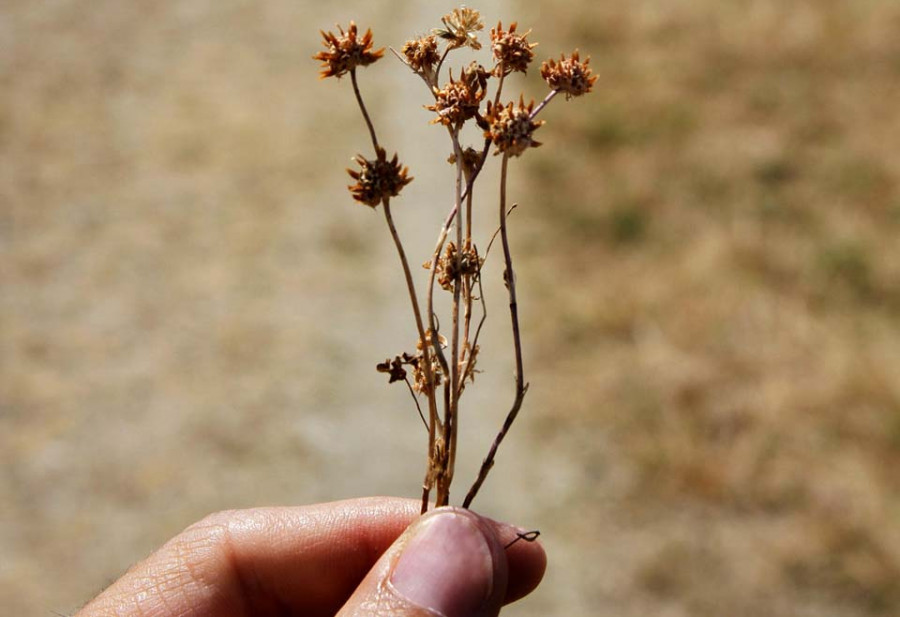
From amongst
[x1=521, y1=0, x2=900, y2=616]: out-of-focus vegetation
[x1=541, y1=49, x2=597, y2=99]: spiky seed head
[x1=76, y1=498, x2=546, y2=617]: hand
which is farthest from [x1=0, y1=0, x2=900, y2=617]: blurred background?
[x1=541, y1=49, x2=597, y2=99]: spiky seed head

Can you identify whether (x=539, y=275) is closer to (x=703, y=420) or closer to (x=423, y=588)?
(x=703, y=420)

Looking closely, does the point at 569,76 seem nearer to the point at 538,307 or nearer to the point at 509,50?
the point at 509,50

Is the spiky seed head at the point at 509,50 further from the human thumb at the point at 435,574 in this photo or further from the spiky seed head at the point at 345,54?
the human thumb at the point at 435,574

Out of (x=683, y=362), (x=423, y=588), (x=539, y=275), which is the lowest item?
(x=423, y=588)

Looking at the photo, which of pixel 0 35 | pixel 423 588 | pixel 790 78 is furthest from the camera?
pixel 0 35

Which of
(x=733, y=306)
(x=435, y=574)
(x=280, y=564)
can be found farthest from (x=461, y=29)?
(x=733, y=306)

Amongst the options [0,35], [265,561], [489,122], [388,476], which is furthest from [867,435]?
[0,35]

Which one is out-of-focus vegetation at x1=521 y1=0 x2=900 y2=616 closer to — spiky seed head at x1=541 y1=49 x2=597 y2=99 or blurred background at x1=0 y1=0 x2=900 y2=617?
blurred background at x1=0 y1=0 x2=900 y2=617

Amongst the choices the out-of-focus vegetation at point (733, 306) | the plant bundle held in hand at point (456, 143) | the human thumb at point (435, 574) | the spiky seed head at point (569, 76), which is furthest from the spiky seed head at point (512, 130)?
the out-of-focus vegetation at point (733, 306)
